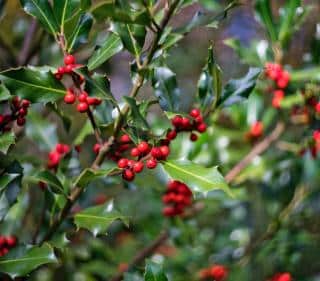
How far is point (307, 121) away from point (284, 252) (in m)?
0.39

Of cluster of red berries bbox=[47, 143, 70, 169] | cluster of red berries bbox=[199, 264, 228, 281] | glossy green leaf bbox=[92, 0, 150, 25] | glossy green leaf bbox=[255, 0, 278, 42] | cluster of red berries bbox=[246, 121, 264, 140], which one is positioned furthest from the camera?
cluster of red berries bbox=[246, 121, 264, 140]

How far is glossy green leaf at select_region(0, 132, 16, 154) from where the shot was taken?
850 millimetres

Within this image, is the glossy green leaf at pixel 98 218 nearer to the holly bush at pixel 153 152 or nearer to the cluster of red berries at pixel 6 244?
the holly bush at pixel 153 152

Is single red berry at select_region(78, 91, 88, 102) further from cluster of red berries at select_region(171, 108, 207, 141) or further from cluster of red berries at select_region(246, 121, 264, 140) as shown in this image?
cluster of red berries at select_region(246, 121, 264, 140)

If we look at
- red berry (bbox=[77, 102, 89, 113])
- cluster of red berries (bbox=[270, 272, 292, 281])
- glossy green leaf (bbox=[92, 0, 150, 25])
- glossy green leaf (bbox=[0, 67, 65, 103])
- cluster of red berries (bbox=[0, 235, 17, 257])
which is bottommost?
cluster of red berries (bbox=[270, 272, 292, 281])

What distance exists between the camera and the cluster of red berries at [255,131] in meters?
1.65

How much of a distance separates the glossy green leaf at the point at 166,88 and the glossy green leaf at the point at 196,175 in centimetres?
10

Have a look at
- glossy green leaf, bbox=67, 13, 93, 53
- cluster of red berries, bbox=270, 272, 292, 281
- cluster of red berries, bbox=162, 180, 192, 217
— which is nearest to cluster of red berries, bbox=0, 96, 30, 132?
glossy green leaf, bbox=67, 13, 93, 53

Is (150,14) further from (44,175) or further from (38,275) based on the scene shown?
(38,275)

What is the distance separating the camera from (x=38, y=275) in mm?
1761

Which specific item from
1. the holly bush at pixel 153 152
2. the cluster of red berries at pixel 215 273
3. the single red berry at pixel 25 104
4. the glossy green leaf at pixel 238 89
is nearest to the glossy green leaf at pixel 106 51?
the holly bush at pixel 153 152

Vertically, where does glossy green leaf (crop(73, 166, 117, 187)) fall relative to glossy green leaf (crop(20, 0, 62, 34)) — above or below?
below

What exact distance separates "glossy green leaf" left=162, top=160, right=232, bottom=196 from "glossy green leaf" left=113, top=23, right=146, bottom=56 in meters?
0.19

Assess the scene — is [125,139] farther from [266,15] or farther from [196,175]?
[266,15]
